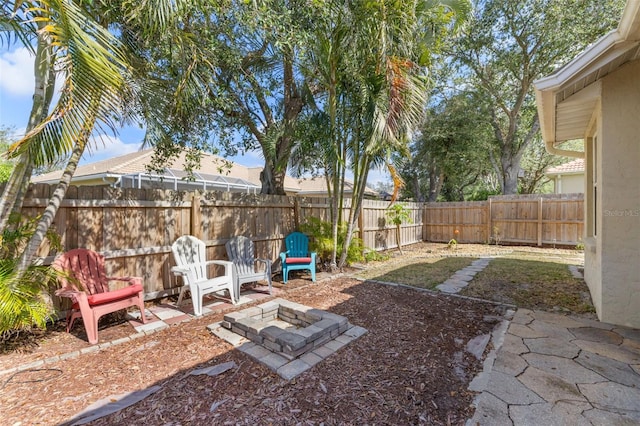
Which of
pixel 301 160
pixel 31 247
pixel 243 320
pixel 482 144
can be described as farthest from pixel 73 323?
pixel 482 144

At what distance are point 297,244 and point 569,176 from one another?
14.2 meters

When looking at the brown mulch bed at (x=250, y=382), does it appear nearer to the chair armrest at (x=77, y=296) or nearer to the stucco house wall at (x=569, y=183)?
the chair armrest at (x=77, y=296)

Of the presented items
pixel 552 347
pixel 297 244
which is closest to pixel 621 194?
pixel 552 347

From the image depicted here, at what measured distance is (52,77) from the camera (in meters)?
3.04

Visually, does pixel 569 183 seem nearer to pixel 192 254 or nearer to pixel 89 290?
pixel 192 254

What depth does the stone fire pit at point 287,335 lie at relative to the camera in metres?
2.51

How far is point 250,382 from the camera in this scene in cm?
222

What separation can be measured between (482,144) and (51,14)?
1384 cm

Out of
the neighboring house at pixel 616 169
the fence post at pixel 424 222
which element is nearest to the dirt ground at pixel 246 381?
the neighboring house at pixel 616 169

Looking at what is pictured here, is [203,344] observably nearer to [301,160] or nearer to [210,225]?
[210,225]

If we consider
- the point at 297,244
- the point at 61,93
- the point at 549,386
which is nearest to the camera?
the point at 549,386

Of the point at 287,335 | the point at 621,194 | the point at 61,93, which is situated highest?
the point at 61,93

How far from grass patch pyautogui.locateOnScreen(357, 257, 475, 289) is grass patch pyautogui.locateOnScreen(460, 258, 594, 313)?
→ 58 cm

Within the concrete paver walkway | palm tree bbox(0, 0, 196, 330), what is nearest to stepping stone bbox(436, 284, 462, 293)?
the concrete paver walkway
